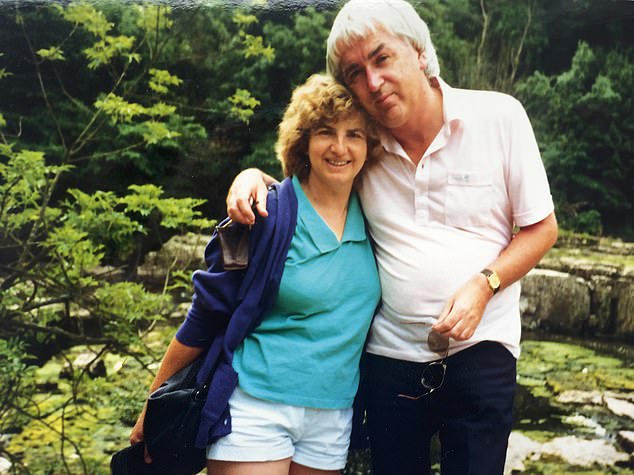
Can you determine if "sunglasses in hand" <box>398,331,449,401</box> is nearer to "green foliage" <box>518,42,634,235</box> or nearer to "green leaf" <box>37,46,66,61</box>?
"green foliage" <box>518,42,634,235</box>

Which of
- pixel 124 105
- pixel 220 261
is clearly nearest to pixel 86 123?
pixel 124 105

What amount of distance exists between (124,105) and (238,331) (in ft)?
5.12

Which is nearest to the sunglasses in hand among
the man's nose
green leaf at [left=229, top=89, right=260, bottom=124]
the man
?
the man

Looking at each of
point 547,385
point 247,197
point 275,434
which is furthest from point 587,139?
point 275,434

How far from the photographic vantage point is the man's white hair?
5.50ft

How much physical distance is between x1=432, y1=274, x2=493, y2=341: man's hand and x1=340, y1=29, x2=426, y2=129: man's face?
0.46 m

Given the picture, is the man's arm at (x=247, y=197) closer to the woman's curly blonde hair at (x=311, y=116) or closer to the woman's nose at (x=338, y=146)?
the woman's curly blonde hair at (x=311, y=116)

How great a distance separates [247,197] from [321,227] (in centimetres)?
20

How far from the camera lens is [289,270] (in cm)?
166

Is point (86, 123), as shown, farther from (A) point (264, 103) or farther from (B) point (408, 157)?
(B) point (408, 157)

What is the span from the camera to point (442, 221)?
1.75 m

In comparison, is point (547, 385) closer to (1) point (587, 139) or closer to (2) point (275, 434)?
(1) point (587, 139)

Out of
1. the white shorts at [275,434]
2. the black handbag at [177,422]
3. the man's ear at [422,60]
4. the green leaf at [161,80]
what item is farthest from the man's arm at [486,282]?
the green leaf at [161,80]

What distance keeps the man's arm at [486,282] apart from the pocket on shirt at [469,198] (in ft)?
0.34
